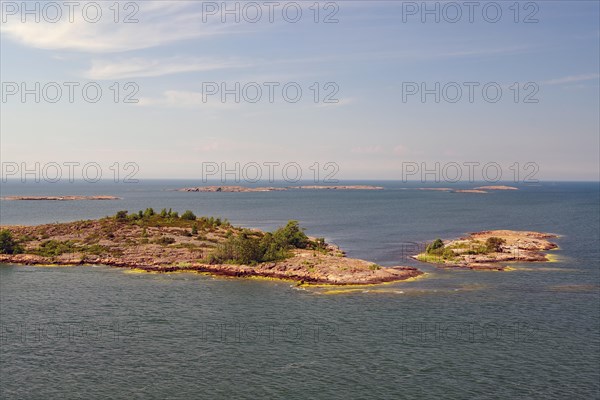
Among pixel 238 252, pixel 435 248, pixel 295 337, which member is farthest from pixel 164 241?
pixel 435 248

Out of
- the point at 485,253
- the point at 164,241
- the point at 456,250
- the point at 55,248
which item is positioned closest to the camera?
the point at 55,248

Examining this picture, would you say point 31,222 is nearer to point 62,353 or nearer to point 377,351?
point 62,353

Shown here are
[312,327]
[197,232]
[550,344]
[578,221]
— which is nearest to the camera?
[550,344]

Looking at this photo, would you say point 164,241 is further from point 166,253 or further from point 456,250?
point 456,250

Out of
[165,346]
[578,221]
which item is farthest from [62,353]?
[578,221]

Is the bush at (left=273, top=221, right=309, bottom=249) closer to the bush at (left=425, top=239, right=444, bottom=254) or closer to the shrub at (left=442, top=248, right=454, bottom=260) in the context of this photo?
the bush at (left=425, top=239, right=444, bottom=254)

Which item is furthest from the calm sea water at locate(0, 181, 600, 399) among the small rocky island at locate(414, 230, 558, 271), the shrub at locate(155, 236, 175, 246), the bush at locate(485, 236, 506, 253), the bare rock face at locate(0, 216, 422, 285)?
the bush at locate(485, 236, 506, 253)
